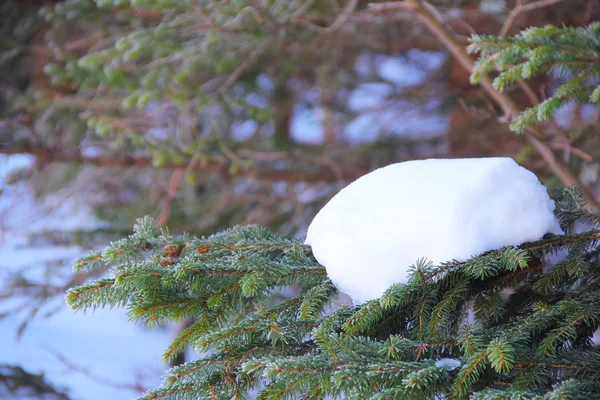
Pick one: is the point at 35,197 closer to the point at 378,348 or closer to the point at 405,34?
the point at 405,34

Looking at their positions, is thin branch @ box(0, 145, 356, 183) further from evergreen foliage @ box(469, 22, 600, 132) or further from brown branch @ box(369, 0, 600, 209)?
evergreen foliage @ box(469, 22, 600, 132)

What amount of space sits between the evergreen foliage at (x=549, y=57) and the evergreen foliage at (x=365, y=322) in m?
0.41

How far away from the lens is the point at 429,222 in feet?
4.99

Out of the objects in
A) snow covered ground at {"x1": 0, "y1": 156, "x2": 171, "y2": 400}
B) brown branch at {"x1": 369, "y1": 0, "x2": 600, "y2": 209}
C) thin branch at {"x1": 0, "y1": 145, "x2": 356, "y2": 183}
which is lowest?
snow covered ground at {"x1": 0, "y1": 156, "x2": 171, "y2": 400}

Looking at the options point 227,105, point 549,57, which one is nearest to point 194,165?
point 227,105

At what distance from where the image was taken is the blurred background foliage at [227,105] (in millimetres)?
3588

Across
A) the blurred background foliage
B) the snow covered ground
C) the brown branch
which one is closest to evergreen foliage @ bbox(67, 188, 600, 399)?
the brown branch

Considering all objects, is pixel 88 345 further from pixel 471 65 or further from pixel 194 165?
pixel 471 65

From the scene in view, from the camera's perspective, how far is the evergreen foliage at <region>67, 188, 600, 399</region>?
1.24 metres

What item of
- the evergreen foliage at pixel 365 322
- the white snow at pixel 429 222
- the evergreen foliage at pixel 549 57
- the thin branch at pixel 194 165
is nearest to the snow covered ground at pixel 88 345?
the thin branch at pixel 194 165

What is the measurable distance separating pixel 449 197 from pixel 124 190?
535cm

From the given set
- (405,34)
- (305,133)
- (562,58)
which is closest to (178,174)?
(405,34)

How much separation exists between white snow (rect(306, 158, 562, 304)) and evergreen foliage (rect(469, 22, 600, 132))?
381 millimetres

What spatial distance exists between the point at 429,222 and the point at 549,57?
797mm
